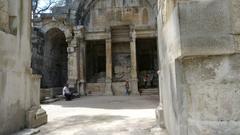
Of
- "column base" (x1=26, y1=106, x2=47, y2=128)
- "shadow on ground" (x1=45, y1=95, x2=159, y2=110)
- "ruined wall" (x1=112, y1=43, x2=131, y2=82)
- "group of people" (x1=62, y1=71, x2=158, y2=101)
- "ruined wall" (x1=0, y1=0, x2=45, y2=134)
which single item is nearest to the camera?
"ruined wall" (x1=0, y1=0, x2=45, y2=134)

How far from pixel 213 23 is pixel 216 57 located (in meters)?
0.38

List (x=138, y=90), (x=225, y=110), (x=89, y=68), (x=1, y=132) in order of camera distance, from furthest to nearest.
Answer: (x=89, y=68) < (x=138, y=90) < (x=1, y=132) < (x=225, y=110)

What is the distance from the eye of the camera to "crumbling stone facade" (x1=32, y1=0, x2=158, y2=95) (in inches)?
765

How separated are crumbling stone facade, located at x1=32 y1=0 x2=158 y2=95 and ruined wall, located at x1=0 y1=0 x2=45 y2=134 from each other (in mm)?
12964

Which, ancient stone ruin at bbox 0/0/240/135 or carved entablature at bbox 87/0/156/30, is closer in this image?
ancient stone ruin at bbox 0/0/240/135

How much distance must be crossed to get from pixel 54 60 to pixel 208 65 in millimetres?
20344

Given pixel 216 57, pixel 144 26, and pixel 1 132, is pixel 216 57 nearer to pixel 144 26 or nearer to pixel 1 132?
pixel 1 132

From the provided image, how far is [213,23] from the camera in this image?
2623 millimetres

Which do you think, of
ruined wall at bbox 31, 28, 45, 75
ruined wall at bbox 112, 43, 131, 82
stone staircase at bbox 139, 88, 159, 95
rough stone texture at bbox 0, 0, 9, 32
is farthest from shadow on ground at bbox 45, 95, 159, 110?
ruined wall at bbox 112, 43, 131, 82

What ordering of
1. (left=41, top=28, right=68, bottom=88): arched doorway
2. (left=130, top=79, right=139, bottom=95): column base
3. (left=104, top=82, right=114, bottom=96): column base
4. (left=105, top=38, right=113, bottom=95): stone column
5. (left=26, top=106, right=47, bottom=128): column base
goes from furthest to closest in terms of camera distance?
(left=41, top=28, right=68, bottom=88): arched doorway, (left=105, top=38, right=113, bottom=95): stone column, (left=104, top=82, right=114, bottom=96): column base, (left=130, top=79, right=139, bottom=95): column base, (left=26, top=106, right=47, bottom=128): column base

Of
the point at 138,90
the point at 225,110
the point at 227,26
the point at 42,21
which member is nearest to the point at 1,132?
the point at 225,110

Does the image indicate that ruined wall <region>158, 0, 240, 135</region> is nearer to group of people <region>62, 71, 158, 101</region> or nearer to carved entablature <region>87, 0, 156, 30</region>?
group of people <region>62, 71, 158, 101</region>

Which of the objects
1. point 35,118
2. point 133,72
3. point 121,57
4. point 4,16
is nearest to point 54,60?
point 121,57

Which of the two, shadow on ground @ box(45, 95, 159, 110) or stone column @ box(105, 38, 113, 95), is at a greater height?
stone column @ box(105, 38, 113, 95)
